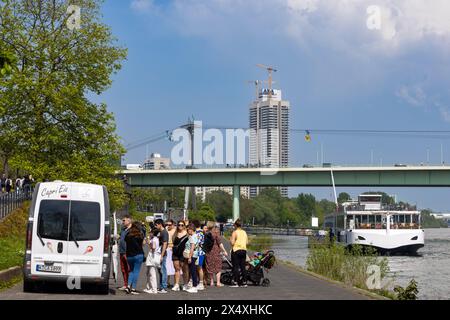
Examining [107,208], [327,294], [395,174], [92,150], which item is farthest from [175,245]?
[395,174]

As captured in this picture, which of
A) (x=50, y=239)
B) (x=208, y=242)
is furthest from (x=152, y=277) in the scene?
(x=50, y=239)

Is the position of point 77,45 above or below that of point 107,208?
above

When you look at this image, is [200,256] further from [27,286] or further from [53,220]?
[27,286]

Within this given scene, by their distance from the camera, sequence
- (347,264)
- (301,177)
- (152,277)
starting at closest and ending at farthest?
(152,277)
(347,264)
(301,177)

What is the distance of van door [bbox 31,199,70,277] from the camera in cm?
1862

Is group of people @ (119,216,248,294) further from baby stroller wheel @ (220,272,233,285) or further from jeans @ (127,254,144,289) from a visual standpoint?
Answer: baby stroller wheel @ (220,272,233,285)

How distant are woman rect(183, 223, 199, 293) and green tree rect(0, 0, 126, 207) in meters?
18.7

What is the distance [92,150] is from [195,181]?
53.9 meters

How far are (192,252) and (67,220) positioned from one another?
141 inches

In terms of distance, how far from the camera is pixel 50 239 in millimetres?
18766

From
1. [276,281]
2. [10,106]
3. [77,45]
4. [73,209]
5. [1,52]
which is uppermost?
[77,45]

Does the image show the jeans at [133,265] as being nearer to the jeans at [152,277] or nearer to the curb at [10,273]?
the jeans at [152,277]

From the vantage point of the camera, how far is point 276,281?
24.4 m
